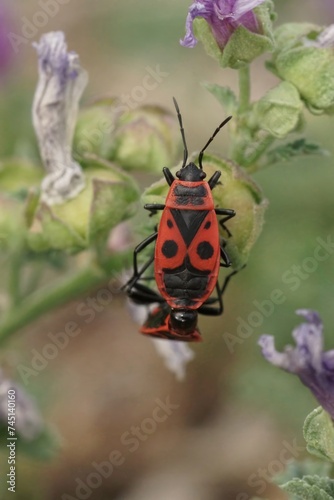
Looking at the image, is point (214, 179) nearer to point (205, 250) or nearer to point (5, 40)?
point (205, 250)

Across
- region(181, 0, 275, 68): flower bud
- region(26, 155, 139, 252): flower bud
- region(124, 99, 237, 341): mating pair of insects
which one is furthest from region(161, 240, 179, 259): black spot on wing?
region(181, 0, 275, 68): flower bud

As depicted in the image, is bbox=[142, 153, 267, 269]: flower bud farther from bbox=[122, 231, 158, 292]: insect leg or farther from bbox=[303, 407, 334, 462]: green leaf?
bbox=[303, 407, 334, 462]: green leaf

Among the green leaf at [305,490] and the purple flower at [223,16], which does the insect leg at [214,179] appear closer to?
the purple flower at [223,16]

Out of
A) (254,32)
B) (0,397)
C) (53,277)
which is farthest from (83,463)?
(254,32)

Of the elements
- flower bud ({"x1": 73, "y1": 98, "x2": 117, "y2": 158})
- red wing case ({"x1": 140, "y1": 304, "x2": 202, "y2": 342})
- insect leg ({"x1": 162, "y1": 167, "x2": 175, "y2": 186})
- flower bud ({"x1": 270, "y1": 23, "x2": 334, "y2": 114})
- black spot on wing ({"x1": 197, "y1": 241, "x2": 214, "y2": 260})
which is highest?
flower bud ({"x1": 73, "y1": 98, "x2": 117, "y2": 158})

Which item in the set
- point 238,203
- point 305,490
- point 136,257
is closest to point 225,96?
point 238,203

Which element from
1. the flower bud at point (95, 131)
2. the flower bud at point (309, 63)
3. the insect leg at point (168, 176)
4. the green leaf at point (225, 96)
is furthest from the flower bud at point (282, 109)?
the flower bud at point (95, 131)
